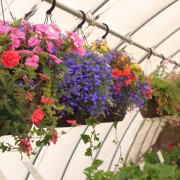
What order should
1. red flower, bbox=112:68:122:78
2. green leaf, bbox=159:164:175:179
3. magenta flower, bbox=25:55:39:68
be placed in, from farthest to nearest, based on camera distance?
red flower, bbox=112:68:122:78
magenta flower, bbox=25:55:39:68
green leaf, bbox=159:164:175:179

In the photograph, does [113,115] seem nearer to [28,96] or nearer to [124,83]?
[124,83]

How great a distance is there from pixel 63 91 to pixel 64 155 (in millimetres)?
3395

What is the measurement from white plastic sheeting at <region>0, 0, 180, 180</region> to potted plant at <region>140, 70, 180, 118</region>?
0.68m

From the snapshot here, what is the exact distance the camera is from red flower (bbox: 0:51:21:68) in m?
1.52

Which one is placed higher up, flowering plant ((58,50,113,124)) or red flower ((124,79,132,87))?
red flower ((124,79,132,87))

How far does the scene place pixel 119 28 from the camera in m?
4.85

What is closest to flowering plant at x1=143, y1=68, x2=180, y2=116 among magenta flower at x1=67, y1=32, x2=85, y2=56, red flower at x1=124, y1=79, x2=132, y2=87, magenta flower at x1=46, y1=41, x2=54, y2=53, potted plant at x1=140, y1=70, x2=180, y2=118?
potted plant at x1=140, y1=70, x2=180, y2=118

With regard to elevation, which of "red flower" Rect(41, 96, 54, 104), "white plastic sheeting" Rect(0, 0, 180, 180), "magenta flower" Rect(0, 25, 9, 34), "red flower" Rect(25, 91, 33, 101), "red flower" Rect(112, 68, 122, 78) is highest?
"white plastic sheeting" Rect(0, 0, 180, 180)

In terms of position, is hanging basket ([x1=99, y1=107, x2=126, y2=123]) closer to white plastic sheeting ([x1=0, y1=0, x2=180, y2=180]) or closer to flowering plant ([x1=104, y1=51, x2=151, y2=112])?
flowering plant ([x1=104, y1=51, x2=151, y2=112])

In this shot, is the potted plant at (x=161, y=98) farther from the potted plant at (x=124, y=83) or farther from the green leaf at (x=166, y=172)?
the green leaf at (x=166, y=172)

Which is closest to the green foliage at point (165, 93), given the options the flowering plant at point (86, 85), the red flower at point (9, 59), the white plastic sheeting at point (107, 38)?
the white plastic sheeting at point (107, 38)

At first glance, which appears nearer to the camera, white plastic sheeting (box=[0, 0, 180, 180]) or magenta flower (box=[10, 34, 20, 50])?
magenta flower (box=[10, 34, 20, 50])

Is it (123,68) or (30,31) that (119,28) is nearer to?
(123,68)

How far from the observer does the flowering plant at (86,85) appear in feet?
6.86
